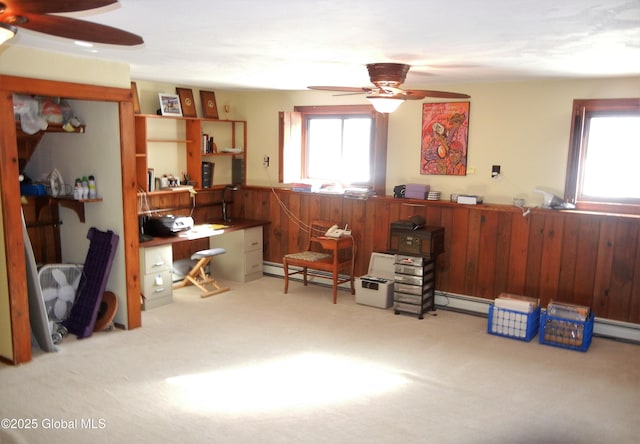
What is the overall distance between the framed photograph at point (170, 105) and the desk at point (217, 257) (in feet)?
4.49

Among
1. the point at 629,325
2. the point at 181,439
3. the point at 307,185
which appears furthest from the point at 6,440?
the point at 629,325

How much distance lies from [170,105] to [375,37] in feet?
12.3

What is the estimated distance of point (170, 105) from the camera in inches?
245

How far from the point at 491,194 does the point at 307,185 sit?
2.21 metres

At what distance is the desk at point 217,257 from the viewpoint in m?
5.60

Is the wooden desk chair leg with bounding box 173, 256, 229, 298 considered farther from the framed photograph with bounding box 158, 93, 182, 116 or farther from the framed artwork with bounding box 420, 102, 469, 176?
the framed artwork with bounding box 420, 102, 469, 176

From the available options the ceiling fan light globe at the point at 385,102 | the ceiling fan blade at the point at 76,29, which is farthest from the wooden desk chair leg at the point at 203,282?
the ceiling fan blade at the point at 76,29

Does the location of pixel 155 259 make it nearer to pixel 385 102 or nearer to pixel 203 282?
pixel 203 282

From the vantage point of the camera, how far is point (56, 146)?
5137 millimetres

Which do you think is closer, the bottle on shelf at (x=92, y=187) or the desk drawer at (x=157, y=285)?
the bottle on shelf at (x=92, y=187)

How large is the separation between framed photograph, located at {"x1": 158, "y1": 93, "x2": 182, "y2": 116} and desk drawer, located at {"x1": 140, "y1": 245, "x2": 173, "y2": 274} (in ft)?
5.20

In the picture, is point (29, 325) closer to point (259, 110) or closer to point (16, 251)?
point (16, 251)

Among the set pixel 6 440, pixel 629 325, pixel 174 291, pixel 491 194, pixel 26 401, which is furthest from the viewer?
pixel 174 291

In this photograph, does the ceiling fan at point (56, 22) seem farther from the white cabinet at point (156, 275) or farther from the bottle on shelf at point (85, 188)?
the white cabinet at point (156, 275)
